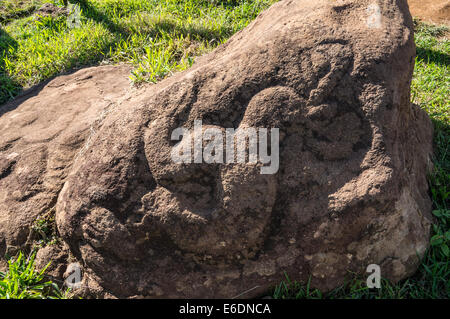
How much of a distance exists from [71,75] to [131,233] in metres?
2.35

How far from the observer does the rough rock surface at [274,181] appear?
1.84 metres

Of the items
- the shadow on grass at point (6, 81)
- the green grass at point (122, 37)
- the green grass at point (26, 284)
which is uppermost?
the green grass at point (122, 37)

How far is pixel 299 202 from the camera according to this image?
186 cm

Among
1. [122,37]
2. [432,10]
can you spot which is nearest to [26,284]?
[122,37]

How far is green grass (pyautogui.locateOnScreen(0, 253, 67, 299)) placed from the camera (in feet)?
6.90

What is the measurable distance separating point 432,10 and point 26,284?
4824 millimetres

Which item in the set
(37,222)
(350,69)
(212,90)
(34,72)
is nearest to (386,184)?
(350,69)

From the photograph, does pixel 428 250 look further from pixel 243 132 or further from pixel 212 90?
pixel 212 90

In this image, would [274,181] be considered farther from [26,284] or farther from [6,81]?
[6,81]

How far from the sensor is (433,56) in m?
3.74

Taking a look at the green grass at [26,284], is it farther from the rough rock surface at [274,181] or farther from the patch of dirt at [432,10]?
the patch of dirt at [432,10]

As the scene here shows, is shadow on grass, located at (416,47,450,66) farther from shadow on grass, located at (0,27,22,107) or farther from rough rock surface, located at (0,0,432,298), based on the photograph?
shadow on grass, located at (0,27,22,107)

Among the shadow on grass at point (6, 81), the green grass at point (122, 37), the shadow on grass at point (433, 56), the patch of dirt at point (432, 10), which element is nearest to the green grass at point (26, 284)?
the green grass at point (122, 37)

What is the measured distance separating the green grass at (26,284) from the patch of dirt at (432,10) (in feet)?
14.7
